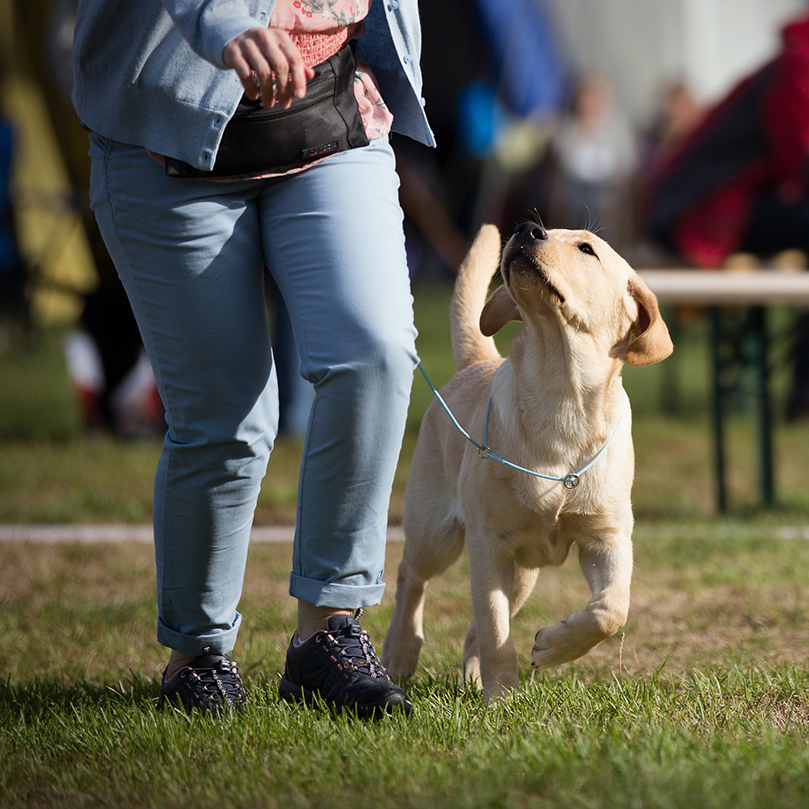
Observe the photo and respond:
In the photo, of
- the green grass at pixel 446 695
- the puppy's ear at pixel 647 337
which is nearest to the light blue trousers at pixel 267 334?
the green grass at pixel 446 695

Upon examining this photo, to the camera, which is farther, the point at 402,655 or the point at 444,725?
the point at 402,655

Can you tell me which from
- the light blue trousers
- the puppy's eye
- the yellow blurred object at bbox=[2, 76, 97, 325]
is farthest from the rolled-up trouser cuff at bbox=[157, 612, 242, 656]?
the yellow blurred object at bbox=[2, 76, 97, 325]

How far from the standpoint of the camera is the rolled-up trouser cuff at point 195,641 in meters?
2.40

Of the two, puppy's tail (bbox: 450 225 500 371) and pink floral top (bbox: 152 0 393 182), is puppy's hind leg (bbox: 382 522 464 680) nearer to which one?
puppy's tail (bbox: 450 225 500 371)

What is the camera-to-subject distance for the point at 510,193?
1512 centimetres

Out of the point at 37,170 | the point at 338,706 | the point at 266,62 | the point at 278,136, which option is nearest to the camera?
the point at 266,62

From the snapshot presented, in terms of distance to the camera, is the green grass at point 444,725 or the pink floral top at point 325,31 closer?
the green grass at point 444,725

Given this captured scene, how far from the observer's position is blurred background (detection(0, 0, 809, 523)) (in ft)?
17.8

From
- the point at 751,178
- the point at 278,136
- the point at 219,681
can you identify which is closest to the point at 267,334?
the point at 278,136

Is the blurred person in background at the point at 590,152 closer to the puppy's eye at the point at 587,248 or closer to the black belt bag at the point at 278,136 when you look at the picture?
the puppy's eye at the point at 587,248

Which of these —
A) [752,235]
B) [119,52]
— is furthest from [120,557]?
[752,235]

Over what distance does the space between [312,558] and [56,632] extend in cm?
142

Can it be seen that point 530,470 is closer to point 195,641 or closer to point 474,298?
point 474,298

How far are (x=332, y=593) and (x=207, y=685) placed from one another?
40 centimetres
